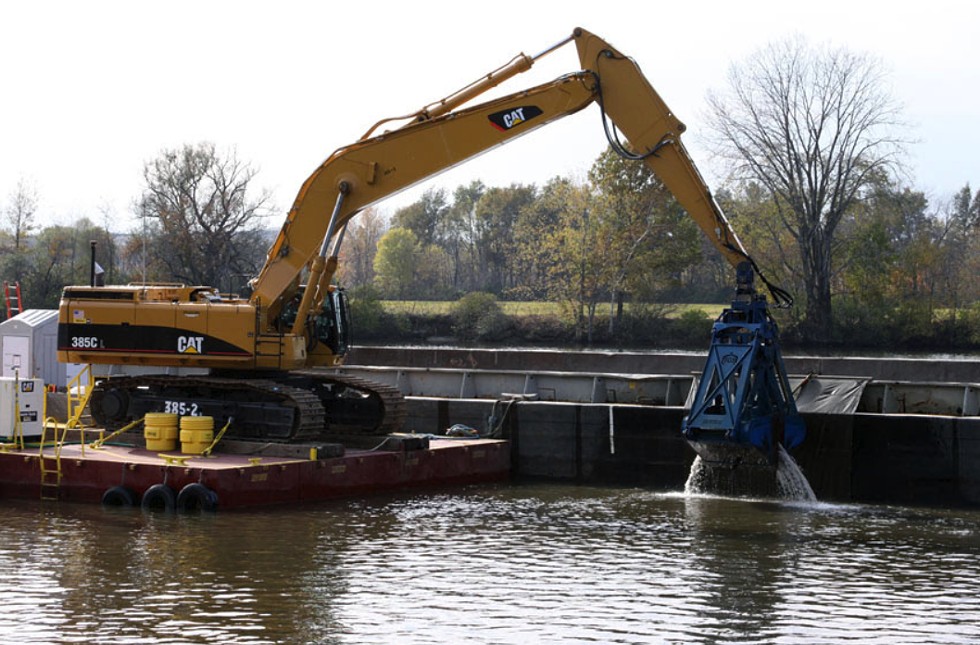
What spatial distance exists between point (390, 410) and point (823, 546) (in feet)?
26.9

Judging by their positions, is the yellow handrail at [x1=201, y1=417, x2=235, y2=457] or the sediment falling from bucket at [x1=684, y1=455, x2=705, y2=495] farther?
the sediment falling from bucket at [x1=684, y1=455, x2=705, y2=495]

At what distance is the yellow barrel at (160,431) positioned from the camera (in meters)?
21.7

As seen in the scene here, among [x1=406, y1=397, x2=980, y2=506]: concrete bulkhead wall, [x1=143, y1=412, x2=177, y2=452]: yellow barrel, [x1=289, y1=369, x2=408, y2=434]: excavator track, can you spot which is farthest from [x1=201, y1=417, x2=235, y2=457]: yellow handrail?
[x1=406, y1=397, x2=980, y2=506]: concrete bulkhead wall

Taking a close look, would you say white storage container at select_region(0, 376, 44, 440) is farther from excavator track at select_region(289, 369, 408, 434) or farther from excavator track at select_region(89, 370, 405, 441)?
excavator track at select_region(289, 369, 408, 434)

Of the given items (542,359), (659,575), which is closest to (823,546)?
(659,575)

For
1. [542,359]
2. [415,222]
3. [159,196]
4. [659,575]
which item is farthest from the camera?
[415,222]

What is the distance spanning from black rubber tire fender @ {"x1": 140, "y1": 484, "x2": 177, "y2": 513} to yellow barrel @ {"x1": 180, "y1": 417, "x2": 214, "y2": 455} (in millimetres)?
1649

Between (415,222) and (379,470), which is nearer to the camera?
(379,470)

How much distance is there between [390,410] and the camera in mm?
23016

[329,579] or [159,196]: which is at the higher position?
[159,196]

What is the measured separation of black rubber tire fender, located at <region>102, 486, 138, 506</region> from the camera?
19.9 metres

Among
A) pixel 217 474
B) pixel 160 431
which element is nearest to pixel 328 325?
pixel 160 431

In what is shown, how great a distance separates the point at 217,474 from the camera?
19.5 meters

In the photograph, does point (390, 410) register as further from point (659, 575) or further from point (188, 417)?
point (659, 575)
